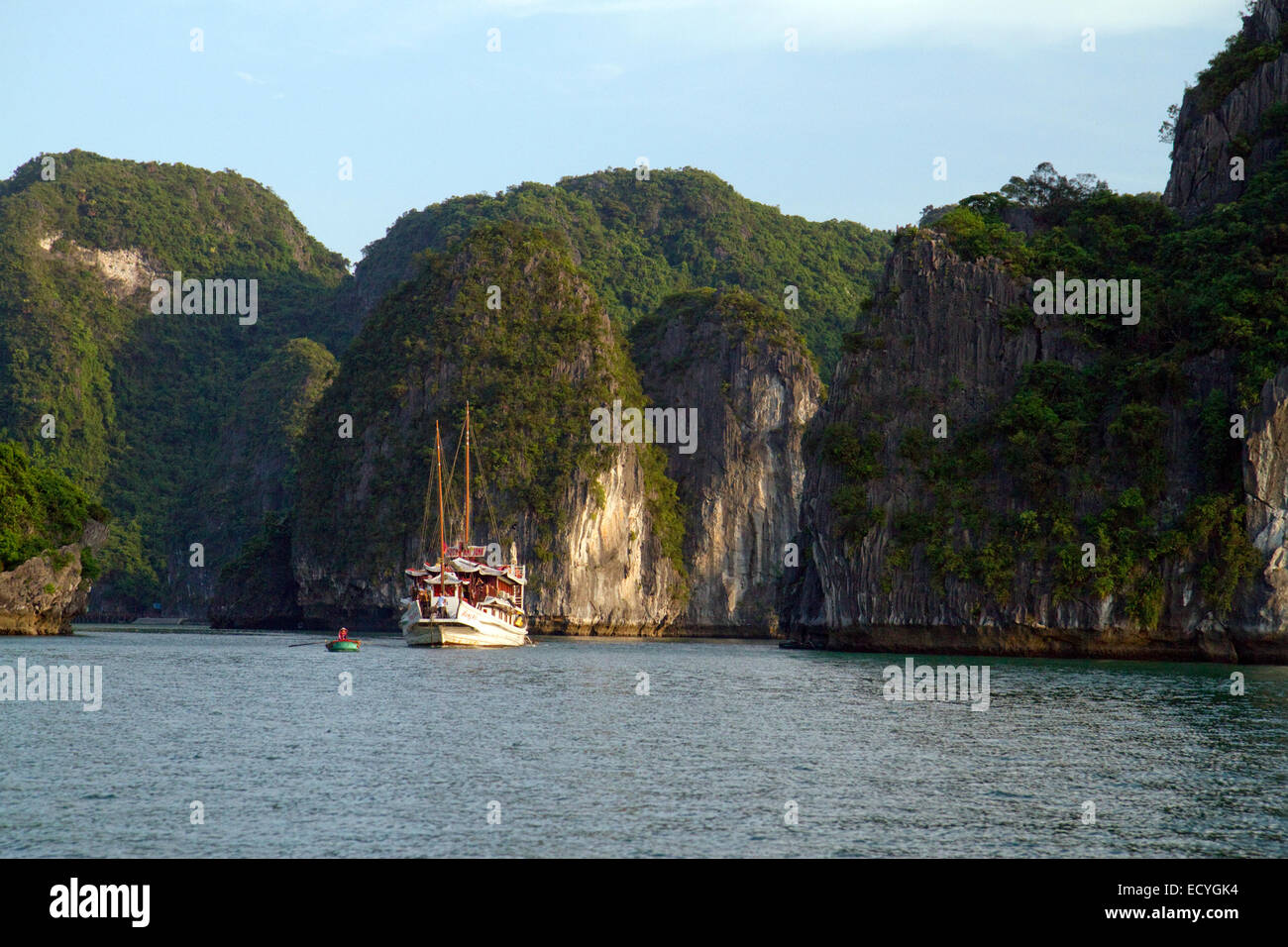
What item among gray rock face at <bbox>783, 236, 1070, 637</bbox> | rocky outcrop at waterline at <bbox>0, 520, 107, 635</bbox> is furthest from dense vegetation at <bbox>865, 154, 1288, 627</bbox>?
rocky outcrop at waterline at <bbox>0, 520, 107, 635</bbox>

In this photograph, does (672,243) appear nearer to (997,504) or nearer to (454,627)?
(454,627)

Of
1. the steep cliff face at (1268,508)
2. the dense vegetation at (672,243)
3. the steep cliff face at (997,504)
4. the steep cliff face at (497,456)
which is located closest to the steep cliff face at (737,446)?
the steep cliff face at (497,456)

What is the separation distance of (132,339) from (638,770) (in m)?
157

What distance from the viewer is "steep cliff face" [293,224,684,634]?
98.8 meters

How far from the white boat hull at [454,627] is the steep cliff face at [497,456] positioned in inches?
1003

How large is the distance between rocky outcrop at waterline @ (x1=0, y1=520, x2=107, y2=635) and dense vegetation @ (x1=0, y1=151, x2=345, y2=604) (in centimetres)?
6075

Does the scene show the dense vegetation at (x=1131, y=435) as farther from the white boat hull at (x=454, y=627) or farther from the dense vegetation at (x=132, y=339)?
the dense vegetation at (x=132, y=339)

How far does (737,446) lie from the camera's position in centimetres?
11906

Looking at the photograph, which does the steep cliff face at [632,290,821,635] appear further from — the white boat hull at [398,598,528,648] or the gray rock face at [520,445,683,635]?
the white boat hull at [398,598,528,648]
